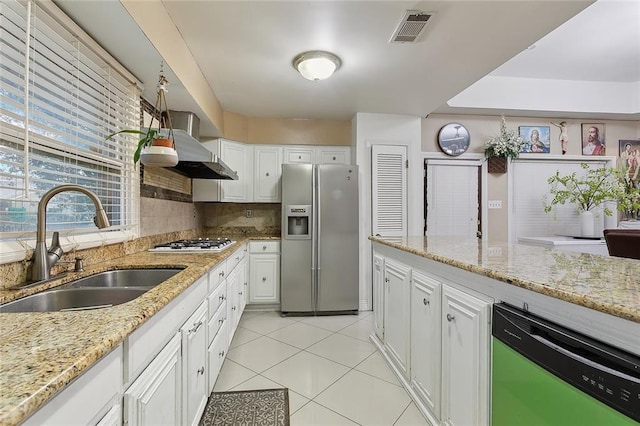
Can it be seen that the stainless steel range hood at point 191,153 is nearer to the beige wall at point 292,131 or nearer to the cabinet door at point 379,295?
the beige wall at point 292,131

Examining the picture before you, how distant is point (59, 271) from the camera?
1408mm

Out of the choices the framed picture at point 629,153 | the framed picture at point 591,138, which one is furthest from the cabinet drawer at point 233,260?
the framed picture at point 629,153

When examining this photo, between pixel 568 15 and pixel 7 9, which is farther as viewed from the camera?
pixel 568 15

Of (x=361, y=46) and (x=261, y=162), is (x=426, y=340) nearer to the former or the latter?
(x=361, y=46)

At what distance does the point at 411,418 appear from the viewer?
5.58 feet

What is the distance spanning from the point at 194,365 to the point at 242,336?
150 centimetres

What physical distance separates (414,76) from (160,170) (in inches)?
95.9

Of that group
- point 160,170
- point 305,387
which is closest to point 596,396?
point 305,387

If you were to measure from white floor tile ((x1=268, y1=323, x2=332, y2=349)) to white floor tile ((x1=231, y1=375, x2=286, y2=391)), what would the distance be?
578mm

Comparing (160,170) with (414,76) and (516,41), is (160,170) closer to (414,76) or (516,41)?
(414,76)

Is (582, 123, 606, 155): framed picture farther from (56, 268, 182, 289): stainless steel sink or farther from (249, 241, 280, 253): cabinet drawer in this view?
(56, 268, 182, 289): stainless steel sink

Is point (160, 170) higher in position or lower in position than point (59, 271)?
higher

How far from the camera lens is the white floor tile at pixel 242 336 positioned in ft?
8.89

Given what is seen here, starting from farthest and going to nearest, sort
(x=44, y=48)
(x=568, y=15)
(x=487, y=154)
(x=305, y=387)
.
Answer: (x=487, y=154), (x=305, y=387), (x=568, y=15), (x=44, y=48)
